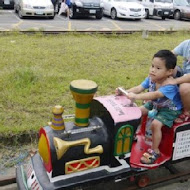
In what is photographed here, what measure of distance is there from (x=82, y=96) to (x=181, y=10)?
15850 millimetres

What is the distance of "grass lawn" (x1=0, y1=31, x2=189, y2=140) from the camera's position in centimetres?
433

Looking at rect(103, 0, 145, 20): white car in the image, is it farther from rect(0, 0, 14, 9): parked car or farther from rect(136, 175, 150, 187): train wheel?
rect(136, 175, 150, 187): train wheel

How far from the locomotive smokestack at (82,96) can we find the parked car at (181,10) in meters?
15.6

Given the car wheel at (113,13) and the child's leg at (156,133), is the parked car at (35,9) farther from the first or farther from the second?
the child's leg at (156,133)

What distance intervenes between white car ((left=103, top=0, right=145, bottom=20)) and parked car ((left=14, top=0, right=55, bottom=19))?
3163mm

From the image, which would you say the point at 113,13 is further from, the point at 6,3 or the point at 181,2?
the point at 6,3

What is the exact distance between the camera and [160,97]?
277 centimetres

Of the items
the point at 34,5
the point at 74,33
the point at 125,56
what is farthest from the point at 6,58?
the point at 34,5

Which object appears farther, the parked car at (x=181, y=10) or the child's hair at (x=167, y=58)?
the parked car at (x=181, y=10)

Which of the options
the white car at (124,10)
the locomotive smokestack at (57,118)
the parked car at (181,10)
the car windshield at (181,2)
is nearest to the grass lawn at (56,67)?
the locomotive smokestack at (57,118)

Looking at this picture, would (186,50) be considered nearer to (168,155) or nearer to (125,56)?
(168,155)

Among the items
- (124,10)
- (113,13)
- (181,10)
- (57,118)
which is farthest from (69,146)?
(181,10)

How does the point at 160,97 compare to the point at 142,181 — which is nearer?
the point at 160,97

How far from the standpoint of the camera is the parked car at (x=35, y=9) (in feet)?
41.9
